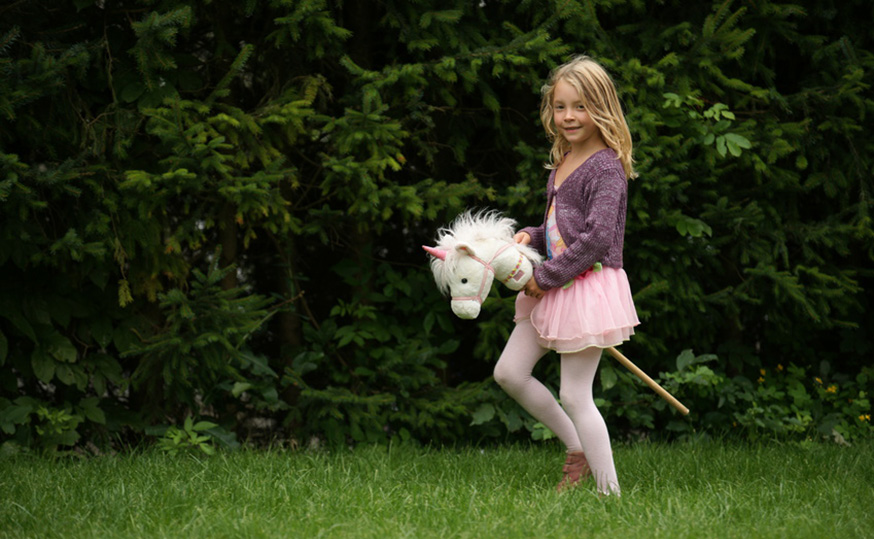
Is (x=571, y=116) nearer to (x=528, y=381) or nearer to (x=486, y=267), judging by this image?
(x=486, y=267)

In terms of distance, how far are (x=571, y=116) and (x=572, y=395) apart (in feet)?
3.54

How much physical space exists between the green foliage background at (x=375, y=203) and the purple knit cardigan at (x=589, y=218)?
1032 millimetres

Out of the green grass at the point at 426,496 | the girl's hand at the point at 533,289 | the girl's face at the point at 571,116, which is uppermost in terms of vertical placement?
the girl's face at the point at 571,116

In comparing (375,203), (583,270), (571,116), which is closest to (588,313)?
(583,270)

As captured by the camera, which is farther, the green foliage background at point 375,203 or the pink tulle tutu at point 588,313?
the green foliage background at point 375,203

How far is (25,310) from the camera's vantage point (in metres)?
4.37

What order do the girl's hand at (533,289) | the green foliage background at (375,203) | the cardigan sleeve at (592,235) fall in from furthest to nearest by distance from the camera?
the green foliage background at (375,203) < the girl's hand at (533,289) < the cardigan sleeve at (592,235)

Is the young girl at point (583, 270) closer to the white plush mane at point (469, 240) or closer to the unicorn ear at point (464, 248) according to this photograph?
the white plush mane at point (469, 240)

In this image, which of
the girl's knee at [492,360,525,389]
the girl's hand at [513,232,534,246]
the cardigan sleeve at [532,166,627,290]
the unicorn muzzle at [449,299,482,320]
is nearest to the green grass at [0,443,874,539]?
the girl's knee at [492,360,525,389]

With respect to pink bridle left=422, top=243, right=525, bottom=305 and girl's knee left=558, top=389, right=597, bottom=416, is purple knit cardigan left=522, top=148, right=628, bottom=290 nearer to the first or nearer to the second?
pink bridle left=422, top=243, right=525, bottom=305

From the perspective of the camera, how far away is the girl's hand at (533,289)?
11.5 ft

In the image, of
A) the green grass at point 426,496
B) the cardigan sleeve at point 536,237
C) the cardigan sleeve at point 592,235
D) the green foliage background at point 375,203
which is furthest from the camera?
the green foliage background at point 375,203

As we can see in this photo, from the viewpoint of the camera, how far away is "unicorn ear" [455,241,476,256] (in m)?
3.41

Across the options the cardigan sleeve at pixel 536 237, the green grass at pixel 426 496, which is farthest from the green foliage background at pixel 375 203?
the cardigan sleeve at pixel 536 237
